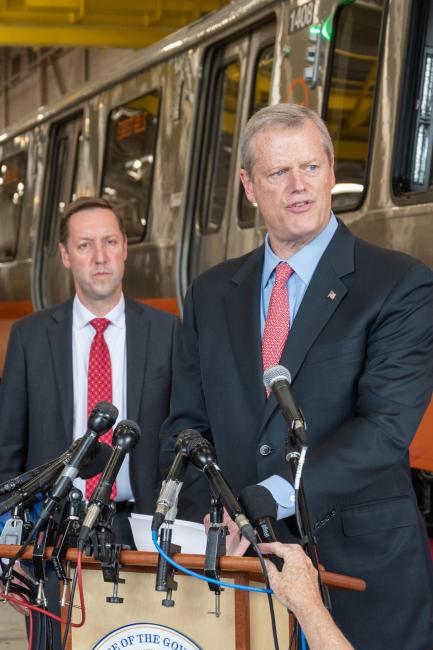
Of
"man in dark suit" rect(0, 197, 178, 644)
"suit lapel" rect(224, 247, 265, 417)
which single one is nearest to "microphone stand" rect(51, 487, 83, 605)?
"suit lapel" rect(224, 247, 265, 417)

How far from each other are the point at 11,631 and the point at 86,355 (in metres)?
2.86

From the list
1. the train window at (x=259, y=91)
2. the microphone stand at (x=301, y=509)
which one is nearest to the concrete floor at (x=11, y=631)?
the train window at (x=259, y=91)

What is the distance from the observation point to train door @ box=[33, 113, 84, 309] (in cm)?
1049

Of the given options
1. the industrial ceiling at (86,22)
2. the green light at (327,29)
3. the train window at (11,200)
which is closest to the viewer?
the green light at (327,29)

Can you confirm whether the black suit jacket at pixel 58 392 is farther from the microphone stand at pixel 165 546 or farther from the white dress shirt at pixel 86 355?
the microphone stand at pixel 165 546

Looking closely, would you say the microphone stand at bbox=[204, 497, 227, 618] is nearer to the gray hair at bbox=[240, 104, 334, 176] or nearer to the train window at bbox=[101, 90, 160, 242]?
the gray hair at bbox=[240, 104, 334, 176]

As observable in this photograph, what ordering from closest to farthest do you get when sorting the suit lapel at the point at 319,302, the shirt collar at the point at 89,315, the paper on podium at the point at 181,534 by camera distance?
the paper on podium at the point at 181,534
the suit lapel at the point at 319,302
the shirt collar at the point at 89,315

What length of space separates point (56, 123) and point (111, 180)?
5.97 ft

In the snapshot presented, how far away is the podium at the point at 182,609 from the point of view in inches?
93.0

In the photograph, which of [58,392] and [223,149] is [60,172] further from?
[58,392]

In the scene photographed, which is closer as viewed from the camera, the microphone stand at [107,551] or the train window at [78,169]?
the microphone stand at [107,551]

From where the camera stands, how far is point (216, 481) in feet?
7.55

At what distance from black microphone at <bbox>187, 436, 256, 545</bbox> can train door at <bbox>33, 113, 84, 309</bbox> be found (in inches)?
317

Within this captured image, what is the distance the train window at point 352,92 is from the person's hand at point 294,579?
3.64 metres
